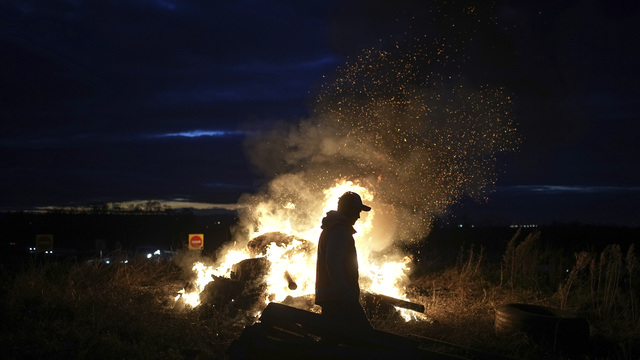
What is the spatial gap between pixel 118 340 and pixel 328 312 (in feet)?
11.1

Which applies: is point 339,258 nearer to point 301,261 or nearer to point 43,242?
point 301,261

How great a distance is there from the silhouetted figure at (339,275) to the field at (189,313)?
7.68 ft

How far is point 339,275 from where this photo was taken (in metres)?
5.12

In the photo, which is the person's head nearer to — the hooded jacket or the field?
the hooded jacket

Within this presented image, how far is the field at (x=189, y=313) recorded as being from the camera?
6.80m

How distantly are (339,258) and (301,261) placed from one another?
197 inches

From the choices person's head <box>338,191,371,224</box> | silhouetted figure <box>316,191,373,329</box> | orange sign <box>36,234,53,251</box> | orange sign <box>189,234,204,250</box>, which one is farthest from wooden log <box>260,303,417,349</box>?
orange sign <box>36,234,53,251</box>

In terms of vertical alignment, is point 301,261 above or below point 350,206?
below

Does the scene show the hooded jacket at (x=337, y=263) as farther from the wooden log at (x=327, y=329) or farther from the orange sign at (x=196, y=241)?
the orange sign at (x=196, y=241)

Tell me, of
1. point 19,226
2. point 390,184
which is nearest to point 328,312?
point 390,184

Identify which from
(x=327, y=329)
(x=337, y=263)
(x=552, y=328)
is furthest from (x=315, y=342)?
(x=552, y=328)

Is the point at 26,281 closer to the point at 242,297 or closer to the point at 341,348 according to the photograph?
the point at 242,297

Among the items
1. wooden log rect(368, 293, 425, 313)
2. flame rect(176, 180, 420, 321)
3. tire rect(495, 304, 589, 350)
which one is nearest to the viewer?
tire rect(495, 304, 589, 350)

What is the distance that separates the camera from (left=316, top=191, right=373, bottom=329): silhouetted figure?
5133 mm
